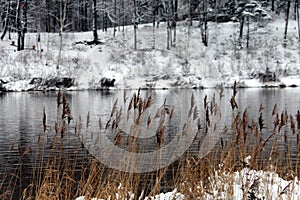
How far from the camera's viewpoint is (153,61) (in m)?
39.8

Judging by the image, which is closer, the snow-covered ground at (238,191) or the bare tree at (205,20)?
the snow-covered ground at (238,191)

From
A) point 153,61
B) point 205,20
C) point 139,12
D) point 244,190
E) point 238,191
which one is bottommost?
→ point 238,191

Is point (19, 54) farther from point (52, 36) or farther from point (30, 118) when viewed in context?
point (30, 118)

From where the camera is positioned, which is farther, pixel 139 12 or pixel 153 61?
pixel 139 12

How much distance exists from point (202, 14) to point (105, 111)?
3216 centimetres

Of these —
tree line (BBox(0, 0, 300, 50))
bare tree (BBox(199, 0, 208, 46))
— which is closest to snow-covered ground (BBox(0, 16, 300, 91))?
bare tree (BBox(199, 0, 208, 46))

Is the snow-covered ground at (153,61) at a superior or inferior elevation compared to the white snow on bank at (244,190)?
superior

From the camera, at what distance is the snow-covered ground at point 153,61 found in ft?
118

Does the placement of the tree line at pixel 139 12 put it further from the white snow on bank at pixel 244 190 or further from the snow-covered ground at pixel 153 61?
the white snow on bank at pixel 244 190

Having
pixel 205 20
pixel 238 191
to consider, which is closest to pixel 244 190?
pixel 238 191

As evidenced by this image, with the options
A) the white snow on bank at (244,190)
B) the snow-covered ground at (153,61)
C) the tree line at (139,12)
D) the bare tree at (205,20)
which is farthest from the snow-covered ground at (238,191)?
the bare tree at (205,20)

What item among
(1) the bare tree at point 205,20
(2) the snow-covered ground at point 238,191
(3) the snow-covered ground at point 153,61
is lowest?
(2) the snow-covered ground at point 238,191

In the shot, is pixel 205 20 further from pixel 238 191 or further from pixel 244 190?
pixel 244 190

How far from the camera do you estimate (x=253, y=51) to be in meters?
43.9
